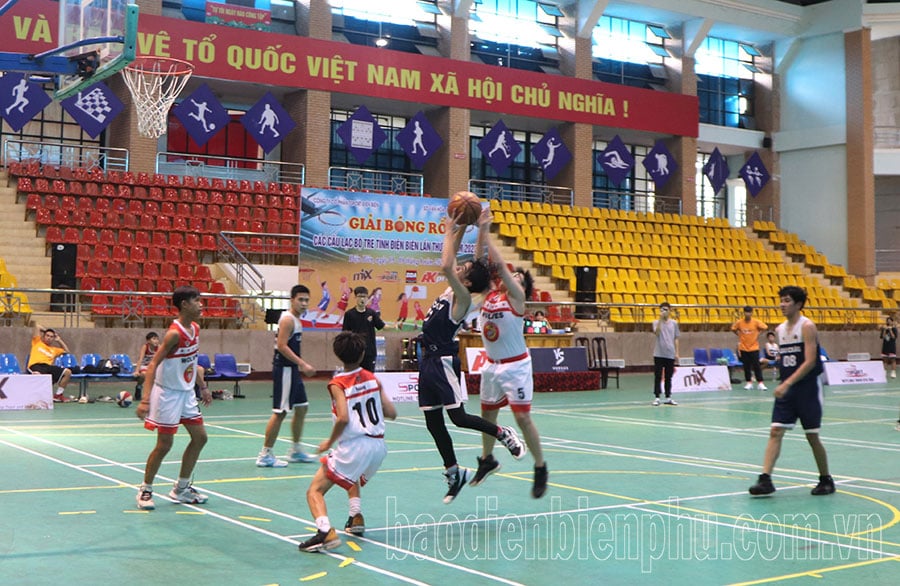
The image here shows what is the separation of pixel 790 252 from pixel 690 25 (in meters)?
10.1

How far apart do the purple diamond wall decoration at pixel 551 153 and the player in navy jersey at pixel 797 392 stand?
27.1m

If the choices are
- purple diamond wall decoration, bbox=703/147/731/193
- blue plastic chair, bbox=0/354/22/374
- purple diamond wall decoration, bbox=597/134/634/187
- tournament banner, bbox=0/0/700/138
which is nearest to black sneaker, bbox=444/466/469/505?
blue plastic chair, bbox=0/354/22/374

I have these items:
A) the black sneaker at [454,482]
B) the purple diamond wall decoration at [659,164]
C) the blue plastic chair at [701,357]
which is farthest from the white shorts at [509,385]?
the purple diamond wall decoration at [659,164]

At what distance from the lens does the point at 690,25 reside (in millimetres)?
40156

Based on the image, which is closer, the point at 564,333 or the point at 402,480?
the point at 402,480

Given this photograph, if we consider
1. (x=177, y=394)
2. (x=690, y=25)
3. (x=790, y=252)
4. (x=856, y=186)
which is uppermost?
(x=690, y=25)

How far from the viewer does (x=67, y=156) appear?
2995 cm

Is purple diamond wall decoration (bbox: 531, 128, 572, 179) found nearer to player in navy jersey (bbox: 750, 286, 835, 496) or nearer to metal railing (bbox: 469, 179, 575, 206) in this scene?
metal railing (bbox: 469, 179, 575, 206)

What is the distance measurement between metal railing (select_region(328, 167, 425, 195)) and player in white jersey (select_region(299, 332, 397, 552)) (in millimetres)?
24401

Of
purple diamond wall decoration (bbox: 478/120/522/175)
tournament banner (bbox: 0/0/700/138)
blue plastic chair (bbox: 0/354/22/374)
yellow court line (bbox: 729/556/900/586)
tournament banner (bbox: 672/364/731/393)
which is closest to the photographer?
yellow court line (bbox: 729/556/900/586)

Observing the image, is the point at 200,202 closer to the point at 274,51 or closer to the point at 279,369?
the point at 274,51

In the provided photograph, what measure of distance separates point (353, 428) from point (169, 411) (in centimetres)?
212

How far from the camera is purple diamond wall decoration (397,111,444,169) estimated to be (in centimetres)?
3303

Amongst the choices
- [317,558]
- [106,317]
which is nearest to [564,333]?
[106,317]
